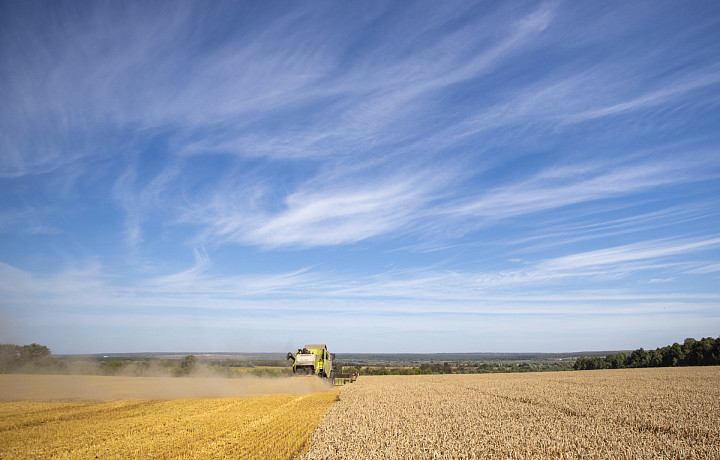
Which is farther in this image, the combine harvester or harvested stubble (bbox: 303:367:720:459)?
the combine harvester

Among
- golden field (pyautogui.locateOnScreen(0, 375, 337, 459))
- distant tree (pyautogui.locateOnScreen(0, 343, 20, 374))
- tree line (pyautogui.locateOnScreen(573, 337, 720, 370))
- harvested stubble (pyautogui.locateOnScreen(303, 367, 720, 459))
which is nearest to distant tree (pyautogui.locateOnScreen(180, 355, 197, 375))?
distant tree (pyautogui.locateOnScreen(0, 343, 20, 374))

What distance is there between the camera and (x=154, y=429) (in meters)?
13.5

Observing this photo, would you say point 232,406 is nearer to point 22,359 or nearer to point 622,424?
point 622,424

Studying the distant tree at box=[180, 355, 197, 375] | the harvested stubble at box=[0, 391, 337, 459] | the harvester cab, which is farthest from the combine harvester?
the distant tree at box=[180, 355, 197, 375]

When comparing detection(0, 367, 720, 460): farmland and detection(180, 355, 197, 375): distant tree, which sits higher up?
detection(0, 367, 720, 460): farmland

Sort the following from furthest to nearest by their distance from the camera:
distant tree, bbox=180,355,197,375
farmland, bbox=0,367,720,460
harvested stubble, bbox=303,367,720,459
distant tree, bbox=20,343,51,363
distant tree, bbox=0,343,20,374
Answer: distant tree, bbox=180,355,197,375, distant tree, bbox=20,343,51,363, distant tree, bbox=0,343,20,374, farmland, bbox=0,367,720,460, harvested stubble, bbox=303,367,720,459

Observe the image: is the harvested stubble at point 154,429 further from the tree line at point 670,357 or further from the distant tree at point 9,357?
the tree line at point 670,357

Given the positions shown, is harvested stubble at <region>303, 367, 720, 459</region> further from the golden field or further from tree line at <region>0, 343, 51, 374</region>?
tree line at <region>0, 343, 51, 374</region>

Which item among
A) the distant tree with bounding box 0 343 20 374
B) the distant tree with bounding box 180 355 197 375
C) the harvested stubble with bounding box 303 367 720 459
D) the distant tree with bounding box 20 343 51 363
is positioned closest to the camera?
the harvested stubble with bounding box 303 367 720 459

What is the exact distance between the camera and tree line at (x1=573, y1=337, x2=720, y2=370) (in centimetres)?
5762

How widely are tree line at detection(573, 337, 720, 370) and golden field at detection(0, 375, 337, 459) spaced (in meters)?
63.5

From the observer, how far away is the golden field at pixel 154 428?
1072 centimetres

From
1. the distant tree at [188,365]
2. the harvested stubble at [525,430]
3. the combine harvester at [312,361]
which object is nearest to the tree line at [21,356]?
the distant tree at [188,365]

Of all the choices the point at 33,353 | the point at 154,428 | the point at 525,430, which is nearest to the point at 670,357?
the point at 525,430
